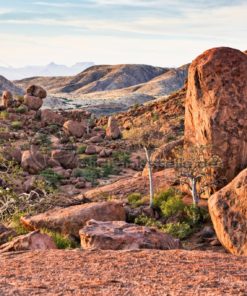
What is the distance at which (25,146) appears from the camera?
2861cm

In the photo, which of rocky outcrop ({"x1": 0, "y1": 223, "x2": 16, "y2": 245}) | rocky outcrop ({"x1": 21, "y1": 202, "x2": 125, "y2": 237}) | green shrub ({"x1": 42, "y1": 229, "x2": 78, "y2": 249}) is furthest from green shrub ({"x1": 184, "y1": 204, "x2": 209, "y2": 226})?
rocky outcrop ({"x1": 0, "y1": 223, "x2": 16, "y2": 245})

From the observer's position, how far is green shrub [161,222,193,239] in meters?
12.6

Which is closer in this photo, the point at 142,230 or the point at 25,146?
the point at 142,230

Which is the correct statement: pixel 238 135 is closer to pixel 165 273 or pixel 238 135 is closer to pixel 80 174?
pixel 165 273

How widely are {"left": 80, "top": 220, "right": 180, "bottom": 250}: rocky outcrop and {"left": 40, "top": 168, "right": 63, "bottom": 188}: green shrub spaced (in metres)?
11.6

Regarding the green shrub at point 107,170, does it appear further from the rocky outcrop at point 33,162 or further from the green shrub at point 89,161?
the rocky outcrop at point 33,162

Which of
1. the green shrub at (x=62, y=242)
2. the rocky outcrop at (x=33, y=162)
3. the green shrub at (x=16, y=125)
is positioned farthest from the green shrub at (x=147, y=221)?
the green shrub at (x=16, y=125)

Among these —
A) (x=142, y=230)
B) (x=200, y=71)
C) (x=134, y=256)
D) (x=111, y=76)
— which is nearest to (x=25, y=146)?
(x=200, y=71)

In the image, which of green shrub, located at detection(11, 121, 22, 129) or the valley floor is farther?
green shrub, located at detection(11, 121, 22, 129)

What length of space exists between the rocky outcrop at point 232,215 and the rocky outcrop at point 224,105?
3.23 m

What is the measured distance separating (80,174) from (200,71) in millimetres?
10000

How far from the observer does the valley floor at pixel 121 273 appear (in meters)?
5.81

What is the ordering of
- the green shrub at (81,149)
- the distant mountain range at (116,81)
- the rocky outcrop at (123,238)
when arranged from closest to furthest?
1. the rocky outcrop at (123,238)
2. the green shrub at (81,149)
3. the distant mountain range at (116,81)

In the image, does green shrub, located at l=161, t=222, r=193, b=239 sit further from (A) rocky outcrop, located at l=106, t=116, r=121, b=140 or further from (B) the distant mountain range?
(B) the distant mountain range
